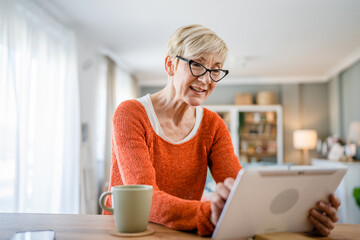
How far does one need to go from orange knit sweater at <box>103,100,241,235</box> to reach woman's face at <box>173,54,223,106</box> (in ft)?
0.45

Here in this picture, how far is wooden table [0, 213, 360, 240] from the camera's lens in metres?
0.70

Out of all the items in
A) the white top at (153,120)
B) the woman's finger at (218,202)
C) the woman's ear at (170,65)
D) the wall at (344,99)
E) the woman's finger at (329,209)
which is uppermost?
the wall at (344,99)

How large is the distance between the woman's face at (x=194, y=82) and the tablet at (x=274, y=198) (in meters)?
0.45

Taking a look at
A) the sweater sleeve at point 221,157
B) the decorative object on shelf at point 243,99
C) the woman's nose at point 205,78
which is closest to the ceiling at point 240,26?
the decorative object on shelf at point 243,99

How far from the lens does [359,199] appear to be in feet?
14.3

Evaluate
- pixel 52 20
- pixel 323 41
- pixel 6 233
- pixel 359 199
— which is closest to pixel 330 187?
pixel 6 233

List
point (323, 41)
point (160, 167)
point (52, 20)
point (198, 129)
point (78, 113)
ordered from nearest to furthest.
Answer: point (160, 167) → point (198, 129) → point (52, 20) → point (78, 113) → point (323, 41)

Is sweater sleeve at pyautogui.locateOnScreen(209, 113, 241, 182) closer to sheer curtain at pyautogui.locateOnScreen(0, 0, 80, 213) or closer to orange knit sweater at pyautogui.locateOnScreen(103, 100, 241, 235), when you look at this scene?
orange knit sweater at pyautogui.locateOnScreen(103, 100, 241, 235)

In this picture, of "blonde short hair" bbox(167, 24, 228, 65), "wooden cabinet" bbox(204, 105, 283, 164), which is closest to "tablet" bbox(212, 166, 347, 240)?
"blonde short hair" bbox(167, 24, 228, 65)

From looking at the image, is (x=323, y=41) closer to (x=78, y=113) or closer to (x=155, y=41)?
(x=155, y=41)

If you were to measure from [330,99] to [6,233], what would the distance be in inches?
303

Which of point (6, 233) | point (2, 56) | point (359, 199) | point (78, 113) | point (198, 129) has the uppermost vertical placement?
point (2, 56)

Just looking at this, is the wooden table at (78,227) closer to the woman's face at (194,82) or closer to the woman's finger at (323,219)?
the woman's finger at (323,219)

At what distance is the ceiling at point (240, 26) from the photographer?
143 inches
